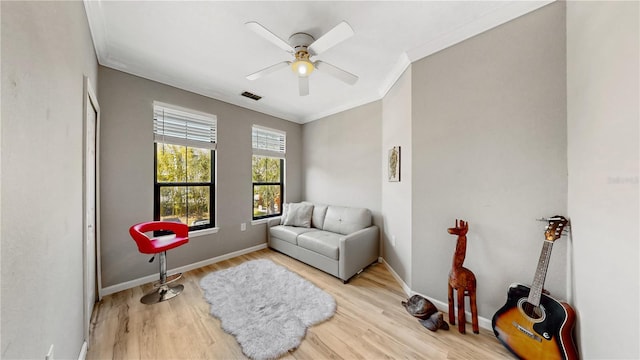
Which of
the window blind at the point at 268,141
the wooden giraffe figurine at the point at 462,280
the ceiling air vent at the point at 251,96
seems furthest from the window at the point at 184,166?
the wooden giraffe figurine at the point at 462,280

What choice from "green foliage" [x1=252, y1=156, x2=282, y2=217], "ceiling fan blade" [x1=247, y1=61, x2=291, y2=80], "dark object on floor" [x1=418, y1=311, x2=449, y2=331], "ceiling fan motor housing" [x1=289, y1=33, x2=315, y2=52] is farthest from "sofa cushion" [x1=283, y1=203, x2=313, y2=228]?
"ceiling fan motor housing" [x1=289, y1=33, x2=315, y2=52]

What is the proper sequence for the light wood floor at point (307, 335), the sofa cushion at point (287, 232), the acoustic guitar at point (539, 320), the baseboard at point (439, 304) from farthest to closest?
the sofa cushion at point (287, 232) < the baseboard at point (439, 304) < the light wood floor at point (307, 335) < the acoustic guitar at point (539, 320)

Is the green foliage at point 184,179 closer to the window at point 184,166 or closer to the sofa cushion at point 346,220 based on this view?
the window at point 184,166

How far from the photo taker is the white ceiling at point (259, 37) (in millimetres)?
1611

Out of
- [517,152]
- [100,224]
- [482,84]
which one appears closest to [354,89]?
[482,84]

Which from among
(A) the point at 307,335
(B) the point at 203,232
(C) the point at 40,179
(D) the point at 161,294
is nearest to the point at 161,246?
(D) the point at 161,294

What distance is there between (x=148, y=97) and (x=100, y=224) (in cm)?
156

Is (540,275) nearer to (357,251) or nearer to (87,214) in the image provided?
(357,251)

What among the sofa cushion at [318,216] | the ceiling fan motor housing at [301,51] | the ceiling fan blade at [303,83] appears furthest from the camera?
the sofa cushion at [318,216]

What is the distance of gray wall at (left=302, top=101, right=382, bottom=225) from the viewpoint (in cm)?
324

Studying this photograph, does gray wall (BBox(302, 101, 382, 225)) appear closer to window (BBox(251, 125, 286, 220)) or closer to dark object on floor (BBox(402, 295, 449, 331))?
window (BBox(251, 125, 286, 220))

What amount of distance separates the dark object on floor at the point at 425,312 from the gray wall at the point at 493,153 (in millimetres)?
171

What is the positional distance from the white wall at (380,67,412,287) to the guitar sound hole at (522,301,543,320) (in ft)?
3.04

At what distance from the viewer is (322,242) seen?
283 centimetres
